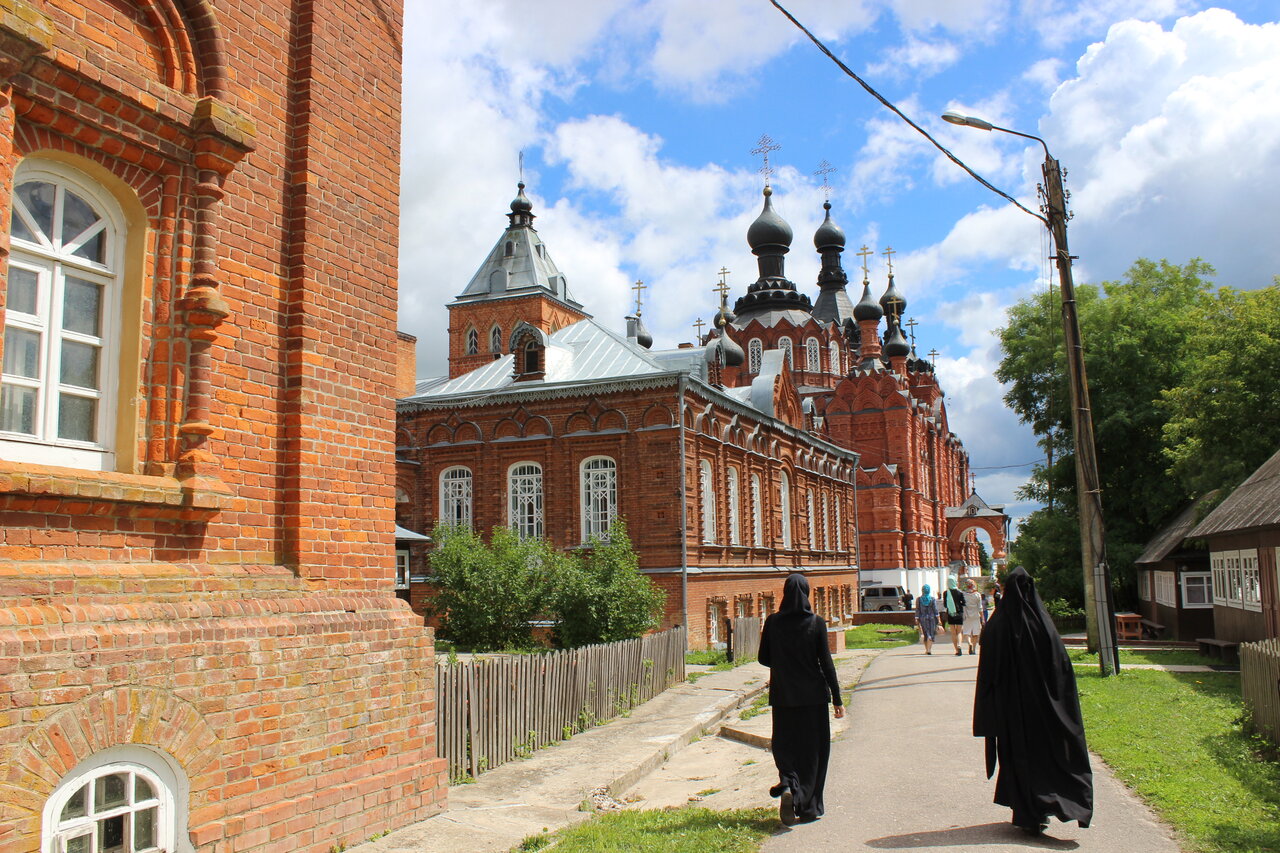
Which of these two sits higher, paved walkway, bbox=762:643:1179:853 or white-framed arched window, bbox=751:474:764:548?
white-framed arched window, bbox=751:474:764:548

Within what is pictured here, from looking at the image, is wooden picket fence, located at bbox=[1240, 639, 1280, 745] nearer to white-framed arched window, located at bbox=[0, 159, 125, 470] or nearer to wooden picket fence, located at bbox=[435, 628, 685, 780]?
wooden picket fence, located at bbox=[435, 628, 685, 780]

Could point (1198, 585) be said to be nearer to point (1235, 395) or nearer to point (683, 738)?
point (1235, 395)

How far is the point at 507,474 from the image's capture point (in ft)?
80.4

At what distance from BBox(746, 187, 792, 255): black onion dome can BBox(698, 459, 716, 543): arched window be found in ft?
106

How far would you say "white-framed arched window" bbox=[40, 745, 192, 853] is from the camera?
4789 millimetres

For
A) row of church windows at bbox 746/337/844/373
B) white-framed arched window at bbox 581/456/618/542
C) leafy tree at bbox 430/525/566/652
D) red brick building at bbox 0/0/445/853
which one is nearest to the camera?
red brick building at bbox 0/0/445/853

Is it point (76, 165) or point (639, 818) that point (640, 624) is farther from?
point (76, 165)

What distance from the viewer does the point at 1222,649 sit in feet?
58.0

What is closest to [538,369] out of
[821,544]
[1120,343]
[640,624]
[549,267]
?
[640,624]

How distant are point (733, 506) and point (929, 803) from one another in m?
19.1

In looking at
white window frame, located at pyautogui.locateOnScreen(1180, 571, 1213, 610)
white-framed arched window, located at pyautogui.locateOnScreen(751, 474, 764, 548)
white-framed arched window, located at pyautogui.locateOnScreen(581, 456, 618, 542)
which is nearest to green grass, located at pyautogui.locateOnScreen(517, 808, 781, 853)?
white-framed arched window, located at pyautogui.locateOnScreen(581, 456, 618, 542)

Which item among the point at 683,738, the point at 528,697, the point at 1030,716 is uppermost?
the point at 1030,716

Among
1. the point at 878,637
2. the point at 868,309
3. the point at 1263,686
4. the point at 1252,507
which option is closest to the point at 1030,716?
the point at 1263,686

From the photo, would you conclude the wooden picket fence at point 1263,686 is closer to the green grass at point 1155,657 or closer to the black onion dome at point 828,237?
the green grass at point 1155,657
